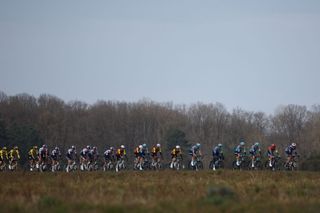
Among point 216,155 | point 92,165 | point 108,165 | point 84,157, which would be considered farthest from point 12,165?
point 216,155

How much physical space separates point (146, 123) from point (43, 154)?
83983 millimetres

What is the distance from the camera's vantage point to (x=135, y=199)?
1733 cm

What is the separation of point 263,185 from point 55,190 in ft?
27.6

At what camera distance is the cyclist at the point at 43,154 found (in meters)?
45.3

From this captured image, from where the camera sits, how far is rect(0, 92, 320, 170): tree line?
368ft

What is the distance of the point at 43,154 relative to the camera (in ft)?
149

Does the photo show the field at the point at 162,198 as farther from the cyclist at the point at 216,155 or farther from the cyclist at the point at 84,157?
the cyclist at the point at 84,157

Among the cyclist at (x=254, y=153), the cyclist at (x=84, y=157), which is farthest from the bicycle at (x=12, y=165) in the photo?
the cyclist at (x=254, y=153)

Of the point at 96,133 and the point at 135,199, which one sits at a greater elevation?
the point at 96,133

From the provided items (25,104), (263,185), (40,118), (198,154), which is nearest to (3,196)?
(263,185)

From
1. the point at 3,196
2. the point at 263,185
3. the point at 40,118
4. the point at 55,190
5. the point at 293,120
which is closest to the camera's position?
the point at 3,196

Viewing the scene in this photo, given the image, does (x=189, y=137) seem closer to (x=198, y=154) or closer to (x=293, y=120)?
(x=293, y=120)

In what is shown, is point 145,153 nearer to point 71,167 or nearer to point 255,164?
point 71,167

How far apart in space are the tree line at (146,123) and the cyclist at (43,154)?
55.0 metres
